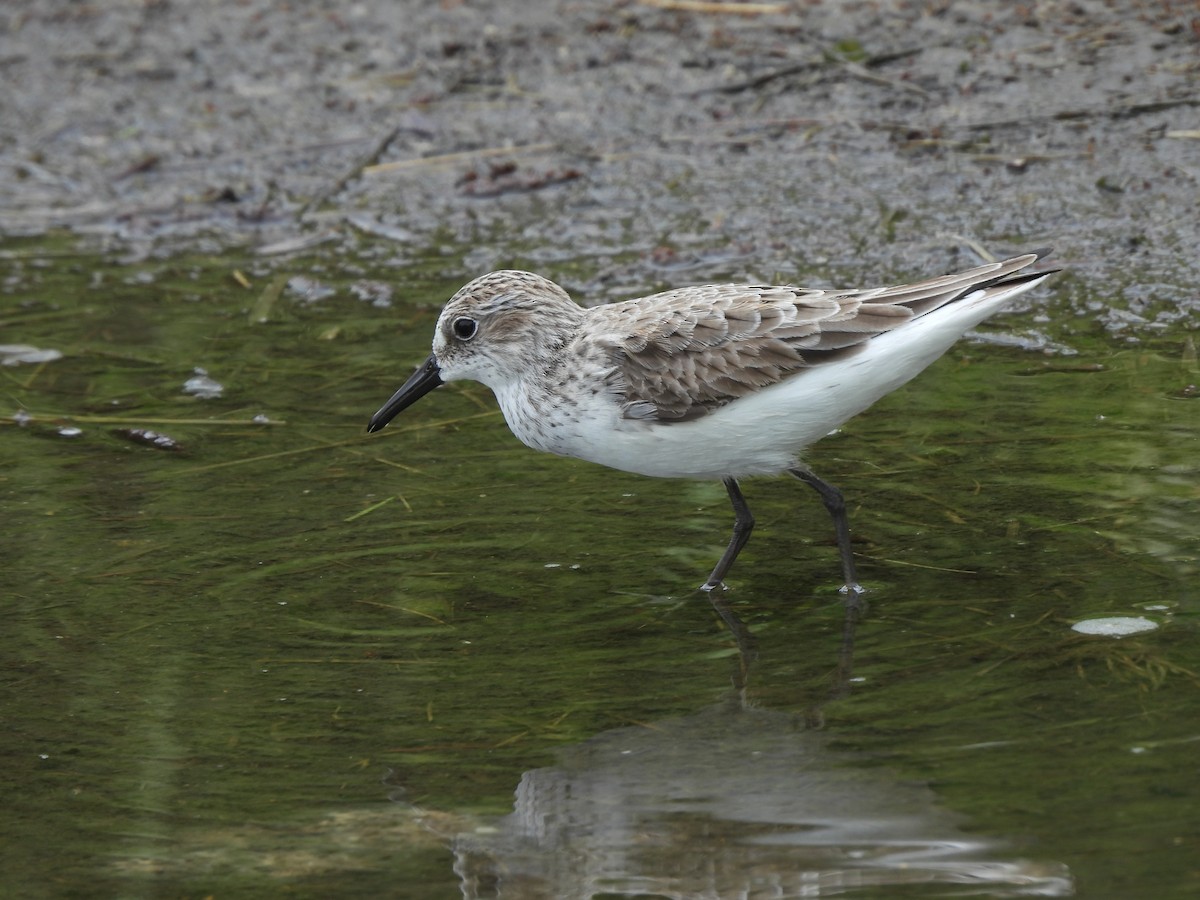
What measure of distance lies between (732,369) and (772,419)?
227 mm

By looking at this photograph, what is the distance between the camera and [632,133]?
10516 mm

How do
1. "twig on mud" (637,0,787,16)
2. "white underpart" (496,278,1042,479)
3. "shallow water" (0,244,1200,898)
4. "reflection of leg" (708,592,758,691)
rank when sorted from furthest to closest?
"twig on mud" (637,0,787,16) < "white underpart" (496,278,1042,479) < "reflection of leg" (708,592,758,691) < "shallow water" (0,244,1200,898)

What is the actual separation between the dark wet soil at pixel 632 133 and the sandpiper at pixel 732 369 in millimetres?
2733

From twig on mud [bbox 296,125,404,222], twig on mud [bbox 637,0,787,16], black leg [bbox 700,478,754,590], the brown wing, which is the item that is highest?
the brown wing

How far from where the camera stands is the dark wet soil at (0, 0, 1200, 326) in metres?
8.99

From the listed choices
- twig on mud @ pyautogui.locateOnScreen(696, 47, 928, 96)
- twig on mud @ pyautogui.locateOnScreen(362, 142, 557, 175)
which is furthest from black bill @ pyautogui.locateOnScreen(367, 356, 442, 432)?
twig on mud @ pyautogui.locateOnScreen(696, 47, 928, 96)

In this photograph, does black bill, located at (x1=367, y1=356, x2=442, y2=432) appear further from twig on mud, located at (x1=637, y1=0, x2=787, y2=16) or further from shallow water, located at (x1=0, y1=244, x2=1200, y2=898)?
twig on mud, located at (x1=637, y1=0, x2=787, y2=16)

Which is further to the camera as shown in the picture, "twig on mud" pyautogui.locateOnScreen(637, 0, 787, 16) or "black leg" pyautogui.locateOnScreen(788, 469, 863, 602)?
"twig on mud" pyautogui.locateOnScreen(637, 0, 787, 16)

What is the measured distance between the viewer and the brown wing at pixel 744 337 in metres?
5.56

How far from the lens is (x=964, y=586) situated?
18.5 feet

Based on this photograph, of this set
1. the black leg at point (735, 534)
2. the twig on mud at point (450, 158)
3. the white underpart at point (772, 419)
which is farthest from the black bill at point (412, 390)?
the twig on mud at point (450, 158)

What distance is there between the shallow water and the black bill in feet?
1.10

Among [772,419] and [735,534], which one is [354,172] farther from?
[772,419]

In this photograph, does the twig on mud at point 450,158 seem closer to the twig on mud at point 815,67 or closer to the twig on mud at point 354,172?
the twig on mud at point 354,172
